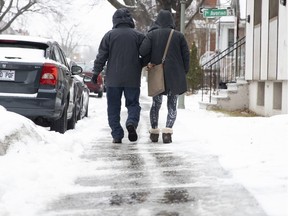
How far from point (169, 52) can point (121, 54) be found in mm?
661

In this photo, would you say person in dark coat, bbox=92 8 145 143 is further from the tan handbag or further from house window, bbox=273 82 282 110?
house window, bbox=273 82 282 110

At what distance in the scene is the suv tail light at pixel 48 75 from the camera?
7.43 metres

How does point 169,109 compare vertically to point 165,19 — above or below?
below

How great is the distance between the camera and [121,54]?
7023 mm

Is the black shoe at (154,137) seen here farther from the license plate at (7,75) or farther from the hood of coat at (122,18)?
the license plate at (7,75)

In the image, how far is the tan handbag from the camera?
23.3ft

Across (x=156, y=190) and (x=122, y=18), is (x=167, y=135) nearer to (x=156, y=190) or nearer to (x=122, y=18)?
(x=122, y=18)

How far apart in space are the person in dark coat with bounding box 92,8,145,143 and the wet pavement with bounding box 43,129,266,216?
3.44 ft

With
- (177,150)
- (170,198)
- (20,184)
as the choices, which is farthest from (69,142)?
(170,198)

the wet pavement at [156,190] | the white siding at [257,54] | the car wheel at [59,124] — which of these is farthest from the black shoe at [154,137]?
the white siding at [257,54]

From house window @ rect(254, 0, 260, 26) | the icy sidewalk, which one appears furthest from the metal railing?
the icy sidewalk

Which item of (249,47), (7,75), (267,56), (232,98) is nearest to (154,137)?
(7,75)

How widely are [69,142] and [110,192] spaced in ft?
7.46

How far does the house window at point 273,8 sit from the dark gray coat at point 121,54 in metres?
5.75
